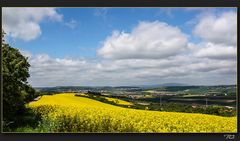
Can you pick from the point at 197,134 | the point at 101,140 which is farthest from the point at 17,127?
the point at 197,134

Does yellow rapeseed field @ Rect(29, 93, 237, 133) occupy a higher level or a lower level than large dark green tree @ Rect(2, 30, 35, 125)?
lower

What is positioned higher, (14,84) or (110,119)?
(14,84)

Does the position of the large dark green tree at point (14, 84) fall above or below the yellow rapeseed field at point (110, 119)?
above

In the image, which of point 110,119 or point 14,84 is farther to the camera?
point 14,84
